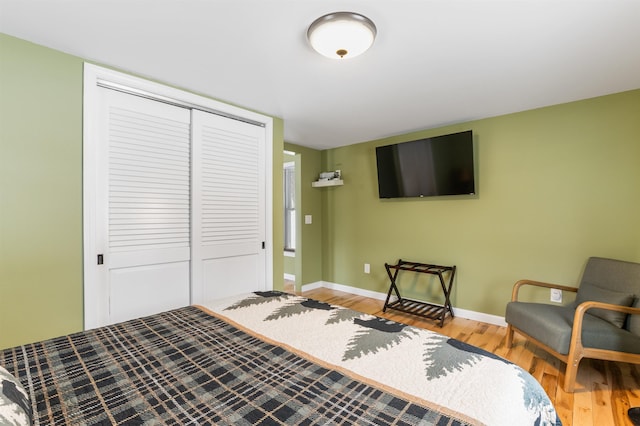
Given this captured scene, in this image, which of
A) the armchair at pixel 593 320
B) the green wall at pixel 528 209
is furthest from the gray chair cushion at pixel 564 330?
the green wall at pixel 528 209

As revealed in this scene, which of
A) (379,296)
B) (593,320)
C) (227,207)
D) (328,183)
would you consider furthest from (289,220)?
(593,320)

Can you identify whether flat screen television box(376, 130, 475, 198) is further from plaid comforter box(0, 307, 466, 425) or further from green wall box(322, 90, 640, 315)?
plaid comforter box(0, 307, 466, 425)

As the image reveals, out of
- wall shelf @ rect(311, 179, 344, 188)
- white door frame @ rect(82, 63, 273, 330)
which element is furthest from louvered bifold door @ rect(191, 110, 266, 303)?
wall shelf @ rect(311, 179, 344, 188)

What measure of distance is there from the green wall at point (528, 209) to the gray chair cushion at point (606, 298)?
33 centimetres

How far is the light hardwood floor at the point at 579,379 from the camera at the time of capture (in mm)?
1762

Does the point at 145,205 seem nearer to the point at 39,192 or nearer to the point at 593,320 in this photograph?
the point at 39,192

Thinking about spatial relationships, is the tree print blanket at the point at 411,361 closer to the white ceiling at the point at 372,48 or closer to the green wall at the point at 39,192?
the green wall at the point at 39,192

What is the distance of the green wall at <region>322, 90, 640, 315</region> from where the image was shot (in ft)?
8.31

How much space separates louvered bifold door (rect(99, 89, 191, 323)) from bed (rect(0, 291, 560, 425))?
820 millimetres

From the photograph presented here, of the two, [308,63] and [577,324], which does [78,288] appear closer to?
[308,63]

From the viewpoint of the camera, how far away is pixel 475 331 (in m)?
3.01

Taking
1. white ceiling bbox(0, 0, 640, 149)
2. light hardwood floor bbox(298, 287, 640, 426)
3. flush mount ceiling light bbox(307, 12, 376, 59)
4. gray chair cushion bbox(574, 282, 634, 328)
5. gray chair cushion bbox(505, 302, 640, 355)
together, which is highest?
white ceiling bbox(0, 0, 640, 149)

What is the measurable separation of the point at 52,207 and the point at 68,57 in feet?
3.23

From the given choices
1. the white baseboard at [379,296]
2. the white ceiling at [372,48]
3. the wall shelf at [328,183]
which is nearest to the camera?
the white ceiling at [372,48]
